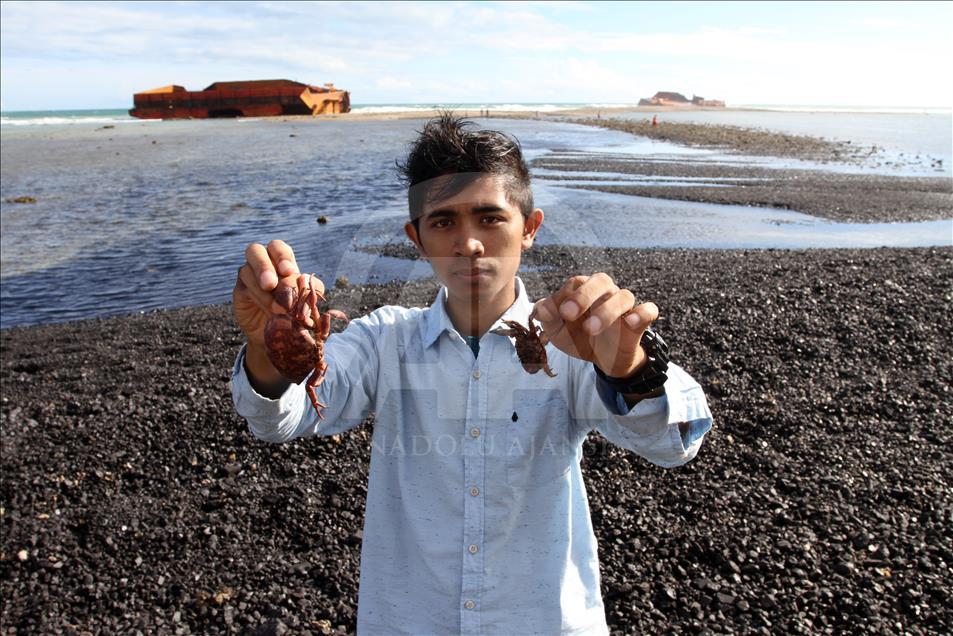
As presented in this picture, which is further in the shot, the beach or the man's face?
the beach

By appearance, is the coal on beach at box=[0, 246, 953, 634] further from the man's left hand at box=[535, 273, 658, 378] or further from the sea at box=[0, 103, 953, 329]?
the sea at box=[0, 103, 953, 329]

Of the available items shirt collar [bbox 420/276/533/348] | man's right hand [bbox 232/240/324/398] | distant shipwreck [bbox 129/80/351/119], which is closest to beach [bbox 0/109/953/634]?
shirt collar [bbox 420/276/533/348]

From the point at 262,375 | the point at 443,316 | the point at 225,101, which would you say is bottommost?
the point at 262,375

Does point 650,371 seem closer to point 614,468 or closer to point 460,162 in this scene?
point 460,162

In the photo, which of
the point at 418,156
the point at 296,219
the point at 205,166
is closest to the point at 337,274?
the point at 296,219

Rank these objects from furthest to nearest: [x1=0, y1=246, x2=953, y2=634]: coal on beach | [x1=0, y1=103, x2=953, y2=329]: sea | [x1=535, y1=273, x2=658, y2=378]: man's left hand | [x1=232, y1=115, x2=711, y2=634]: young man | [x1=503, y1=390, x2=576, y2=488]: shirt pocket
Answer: [x1=0, y1=103, x2=953, y2=329]: sea < [x1=0, y1=246, x2=953, y2=634]: coal on beach < [x1=503, y1=390, x2=576, y2=488]: shirt pocket < [x1=232, y1=115, x2=711, y2=634]: young man < [x1=535, y1=273, x2=658, y2=378]: man's left hand

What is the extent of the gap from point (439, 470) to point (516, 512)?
1.20 ft

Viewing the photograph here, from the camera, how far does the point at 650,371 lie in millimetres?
2281

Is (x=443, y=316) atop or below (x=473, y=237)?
below

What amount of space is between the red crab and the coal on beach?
10.6 feet

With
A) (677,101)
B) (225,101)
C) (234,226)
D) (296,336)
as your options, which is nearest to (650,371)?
(296,336)

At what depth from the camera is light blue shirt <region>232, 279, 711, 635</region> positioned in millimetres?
2652

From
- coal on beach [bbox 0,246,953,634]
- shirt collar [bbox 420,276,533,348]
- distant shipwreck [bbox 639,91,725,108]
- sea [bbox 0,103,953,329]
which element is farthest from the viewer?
distant shipwreck [bbox 639,91,725,108]

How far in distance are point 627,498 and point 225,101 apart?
77810 millimetres
